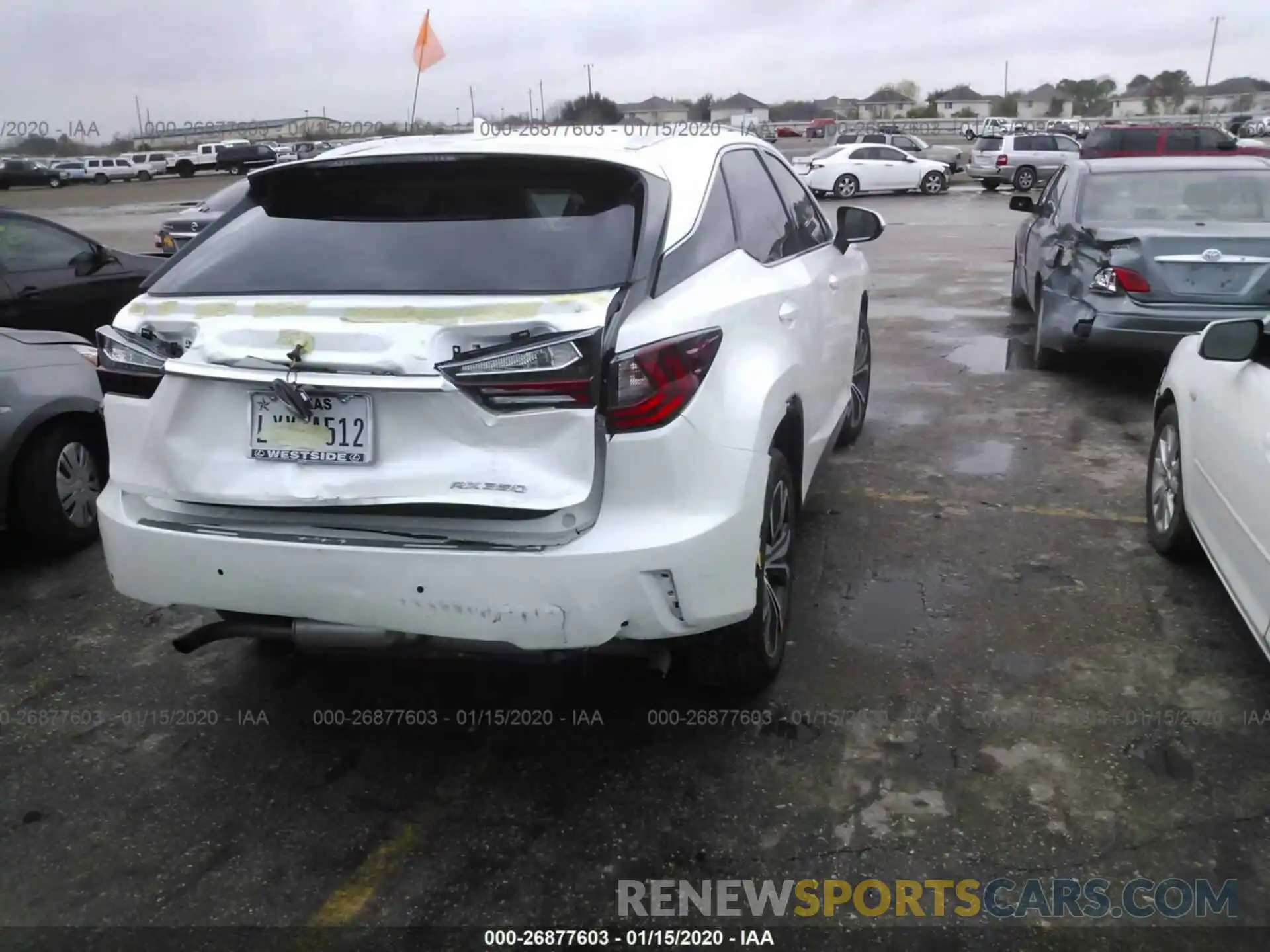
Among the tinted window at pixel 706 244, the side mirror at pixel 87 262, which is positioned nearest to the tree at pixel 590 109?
the side mirror at pixel 87 262

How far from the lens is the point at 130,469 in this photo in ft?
10.1

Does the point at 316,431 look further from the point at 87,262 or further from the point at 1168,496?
the point at 87,262

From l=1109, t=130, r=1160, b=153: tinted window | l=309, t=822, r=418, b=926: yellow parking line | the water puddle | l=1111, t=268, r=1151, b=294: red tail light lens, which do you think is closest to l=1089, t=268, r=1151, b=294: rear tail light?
l=1111, t=268, r=1151, b=294: red tail light lens

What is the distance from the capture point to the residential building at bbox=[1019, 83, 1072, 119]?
10519 cm

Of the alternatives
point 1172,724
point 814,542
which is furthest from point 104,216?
point 1172,724

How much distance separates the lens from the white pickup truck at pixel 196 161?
5369 cm

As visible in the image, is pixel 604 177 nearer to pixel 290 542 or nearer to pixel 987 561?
pixel 290 542

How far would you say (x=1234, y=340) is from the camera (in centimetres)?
367

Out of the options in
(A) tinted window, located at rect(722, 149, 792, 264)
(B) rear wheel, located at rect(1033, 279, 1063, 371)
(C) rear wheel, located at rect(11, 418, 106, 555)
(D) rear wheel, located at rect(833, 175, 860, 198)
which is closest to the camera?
(A) tinted window, located at rect(722, 149, 792, 264)

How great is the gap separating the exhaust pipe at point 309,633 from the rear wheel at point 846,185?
2654 cm

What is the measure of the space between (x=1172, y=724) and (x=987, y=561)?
1332 mm

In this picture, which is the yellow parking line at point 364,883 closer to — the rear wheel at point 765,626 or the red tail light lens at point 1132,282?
the rear wheel at point 765,626

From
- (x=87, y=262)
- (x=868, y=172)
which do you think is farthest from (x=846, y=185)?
(x=87, y=262)

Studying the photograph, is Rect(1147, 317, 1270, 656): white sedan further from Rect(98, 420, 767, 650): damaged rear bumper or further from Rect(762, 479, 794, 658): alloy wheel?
Rect(98, 420, 767, 650): damaged rear bumper
